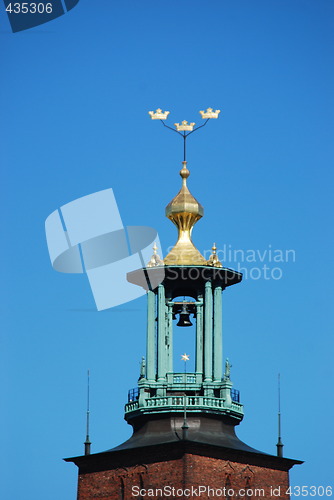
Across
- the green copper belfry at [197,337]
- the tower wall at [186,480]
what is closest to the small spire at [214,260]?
the green copper belfry at [197,337]

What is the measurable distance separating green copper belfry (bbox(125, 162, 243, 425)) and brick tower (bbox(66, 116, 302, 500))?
0.13 ft

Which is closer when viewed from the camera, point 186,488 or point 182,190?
point 186,488

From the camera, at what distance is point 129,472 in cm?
10594

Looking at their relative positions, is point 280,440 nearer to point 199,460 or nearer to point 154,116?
point 199,460

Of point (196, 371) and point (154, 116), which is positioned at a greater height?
point (154, 116)

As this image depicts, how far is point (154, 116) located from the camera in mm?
111062

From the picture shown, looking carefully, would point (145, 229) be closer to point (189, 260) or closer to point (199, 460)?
point (189, 260)

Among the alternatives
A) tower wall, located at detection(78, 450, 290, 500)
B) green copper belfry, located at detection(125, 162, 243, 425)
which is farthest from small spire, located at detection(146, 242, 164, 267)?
tower wall, located at detection(78, 450, 290, 500)

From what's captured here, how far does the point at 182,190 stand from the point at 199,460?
12.3m

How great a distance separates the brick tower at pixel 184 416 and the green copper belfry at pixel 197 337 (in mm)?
39

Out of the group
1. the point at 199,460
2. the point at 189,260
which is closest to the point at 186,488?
the point at 199,460

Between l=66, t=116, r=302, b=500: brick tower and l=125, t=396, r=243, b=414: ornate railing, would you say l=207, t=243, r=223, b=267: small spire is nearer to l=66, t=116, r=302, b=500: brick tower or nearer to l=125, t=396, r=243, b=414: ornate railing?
l=66, t=116, r=302, b=500: brick tower

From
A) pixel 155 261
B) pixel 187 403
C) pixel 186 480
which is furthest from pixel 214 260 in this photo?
pixel 186 480

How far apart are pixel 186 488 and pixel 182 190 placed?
534 inches
